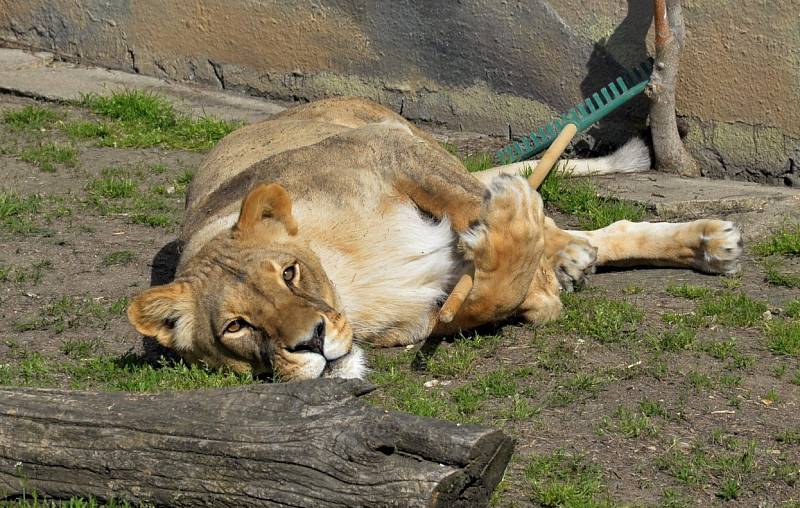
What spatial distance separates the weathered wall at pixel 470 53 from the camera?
6.42 m

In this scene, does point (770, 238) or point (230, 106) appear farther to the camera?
point (230, 106)

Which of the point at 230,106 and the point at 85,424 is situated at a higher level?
the point at 85,424

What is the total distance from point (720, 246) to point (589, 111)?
1872 millimetres

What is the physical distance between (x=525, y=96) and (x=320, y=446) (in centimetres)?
473

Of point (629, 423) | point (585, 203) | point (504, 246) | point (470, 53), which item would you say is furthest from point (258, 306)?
point (470, 53)

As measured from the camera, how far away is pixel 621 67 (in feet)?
22.7

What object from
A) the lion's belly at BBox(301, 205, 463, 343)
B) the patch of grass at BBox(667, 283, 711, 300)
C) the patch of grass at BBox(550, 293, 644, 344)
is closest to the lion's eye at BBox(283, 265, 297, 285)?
the lion's belly at BBox(301, 205, 463, 343)

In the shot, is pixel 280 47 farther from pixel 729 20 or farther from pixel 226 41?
pixel 729 20

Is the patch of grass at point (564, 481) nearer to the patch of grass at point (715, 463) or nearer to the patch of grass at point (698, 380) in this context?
the patch of grass at point (715, 463)

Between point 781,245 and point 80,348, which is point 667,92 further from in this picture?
point 80,348

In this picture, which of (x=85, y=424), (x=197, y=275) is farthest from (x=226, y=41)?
(x=85, y=424)

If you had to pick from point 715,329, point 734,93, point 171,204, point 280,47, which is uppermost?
point 734,93

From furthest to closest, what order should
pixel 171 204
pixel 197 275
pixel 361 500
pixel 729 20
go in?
pixel 171 204 < pixel 729 20 < pixel 197 275 < pixel 361 500

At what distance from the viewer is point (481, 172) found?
6.51m
